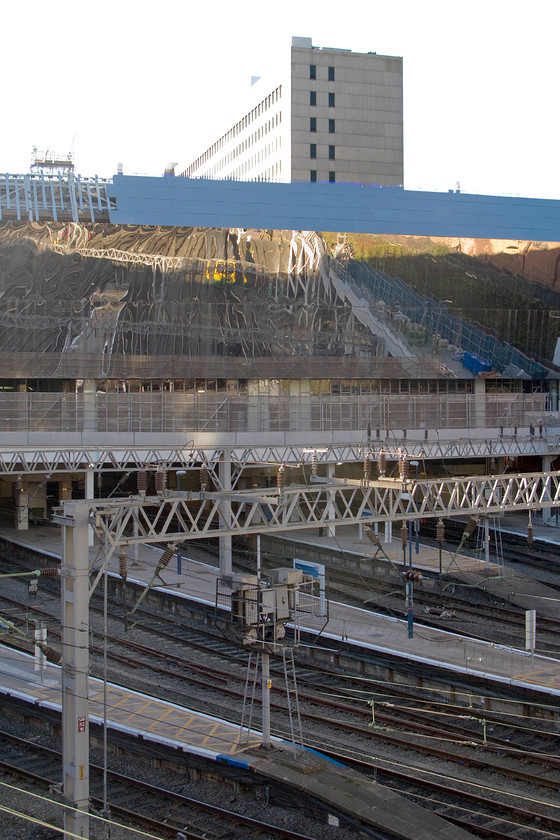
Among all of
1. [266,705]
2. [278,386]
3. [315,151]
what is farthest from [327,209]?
[315,151]

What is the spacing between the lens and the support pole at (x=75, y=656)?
39.4ft

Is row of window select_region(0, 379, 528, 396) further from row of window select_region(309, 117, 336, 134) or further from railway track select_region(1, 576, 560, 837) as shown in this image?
row of window select_region(309, 117, 336, 134)

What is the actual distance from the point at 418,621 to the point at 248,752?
9.44m

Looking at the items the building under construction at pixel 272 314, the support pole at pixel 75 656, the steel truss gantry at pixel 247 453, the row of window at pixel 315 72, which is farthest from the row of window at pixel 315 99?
the support pole at pixel 75 656

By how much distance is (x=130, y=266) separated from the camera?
1449 inches

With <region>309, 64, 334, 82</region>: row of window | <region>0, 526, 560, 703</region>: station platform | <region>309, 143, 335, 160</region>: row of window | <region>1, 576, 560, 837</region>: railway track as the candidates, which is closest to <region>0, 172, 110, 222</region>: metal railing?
<region>0, 526, 560, 703</region>: station platform

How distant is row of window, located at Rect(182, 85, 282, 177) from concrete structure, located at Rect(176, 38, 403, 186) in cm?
60

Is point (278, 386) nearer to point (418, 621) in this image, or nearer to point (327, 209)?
point (327, 209)

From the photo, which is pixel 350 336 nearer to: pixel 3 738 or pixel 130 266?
pixel 130 266

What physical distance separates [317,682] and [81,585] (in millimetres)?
7826

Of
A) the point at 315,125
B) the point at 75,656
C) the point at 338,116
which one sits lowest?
the point at 75,656

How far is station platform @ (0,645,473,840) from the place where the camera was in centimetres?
1163

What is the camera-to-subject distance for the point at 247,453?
23047mm

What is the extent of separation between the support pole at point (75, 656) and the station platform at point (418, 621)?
1559 mm
